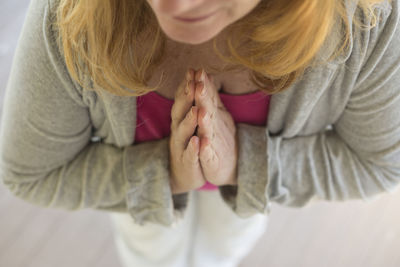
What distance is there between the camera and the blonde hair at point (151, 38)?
1.87ft

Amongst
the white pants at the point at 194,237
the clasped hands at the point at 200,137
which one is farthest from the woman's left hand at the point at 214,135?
the white pants at the point at 194,237

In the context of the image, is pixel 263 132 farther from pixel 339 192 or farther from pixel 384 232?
pixel 384 232

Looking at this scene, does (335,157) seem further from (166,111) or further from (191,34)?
(191,34)

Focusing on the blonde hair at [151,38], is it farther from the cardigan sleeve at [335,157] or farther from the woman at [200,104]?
the cardigan sleeve at [335,157]

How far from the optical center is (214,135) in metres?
0.71

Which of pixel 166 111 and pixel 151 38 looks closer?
pixel 151 38

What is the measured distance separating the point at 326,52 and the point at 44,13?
0.41 m

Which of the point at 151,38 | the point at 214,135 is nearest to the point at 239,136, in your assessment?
the point at 214,135

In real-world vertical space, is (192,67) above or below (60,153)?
above

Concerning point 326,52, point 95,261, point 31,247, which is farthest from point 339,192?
point 31,247

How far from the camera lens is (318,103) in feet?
2.49

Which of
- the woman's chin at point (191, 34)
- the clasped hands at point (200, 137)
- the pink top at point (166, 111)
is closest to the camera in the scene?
the woman's chin at point (191, 34)

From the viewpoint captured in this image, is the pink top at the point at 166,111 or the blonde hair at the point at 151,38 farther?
the pink top at the point at 166,111

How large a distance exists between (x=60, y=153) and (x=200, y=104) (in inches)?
12.4
